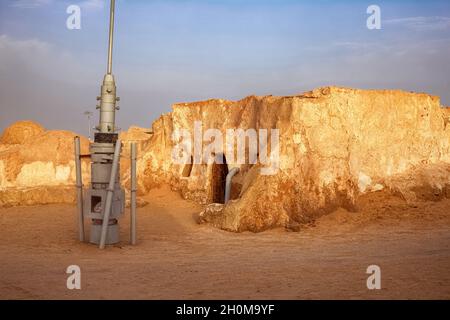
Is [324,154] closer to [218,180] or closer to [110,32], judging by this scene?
[218,180]

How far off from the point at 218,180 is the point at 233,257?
296 inches

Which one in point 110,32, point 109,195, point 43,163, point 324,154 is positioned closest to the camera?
→ point 109,195

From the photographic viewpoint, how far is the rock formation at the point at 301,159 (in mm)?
12281

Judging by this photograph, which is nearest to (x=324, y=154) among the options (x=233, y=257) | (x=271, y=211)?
(x=271, y=211)

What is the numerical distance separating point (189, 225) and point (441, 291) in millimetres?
7606

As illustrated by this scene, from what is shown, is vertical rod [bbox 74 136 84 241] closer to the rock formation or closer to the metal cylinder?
the rock formation

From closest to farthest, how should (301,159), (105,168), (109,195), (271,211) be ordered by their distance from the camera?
1. (109,195)
2. (105,168)
3. (271,211)
4. (301,159)

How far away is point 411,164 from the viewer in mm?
14547

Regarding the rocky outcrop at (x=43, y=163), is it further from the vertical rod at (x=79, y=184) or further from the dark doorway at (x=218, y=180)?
the vertical rod at (x=79, y=184)

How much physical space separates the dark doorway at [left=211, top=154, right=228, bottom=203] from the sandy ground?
1.83 m

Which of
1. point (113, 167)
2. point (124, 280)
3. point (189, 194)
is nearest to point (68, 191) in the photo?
point (189, 194)

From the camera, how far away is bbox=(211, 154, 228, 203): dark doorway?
15.8m

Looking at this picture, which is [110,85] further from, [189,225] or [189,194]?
[189,194]

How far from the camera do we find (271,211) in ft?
38.9
